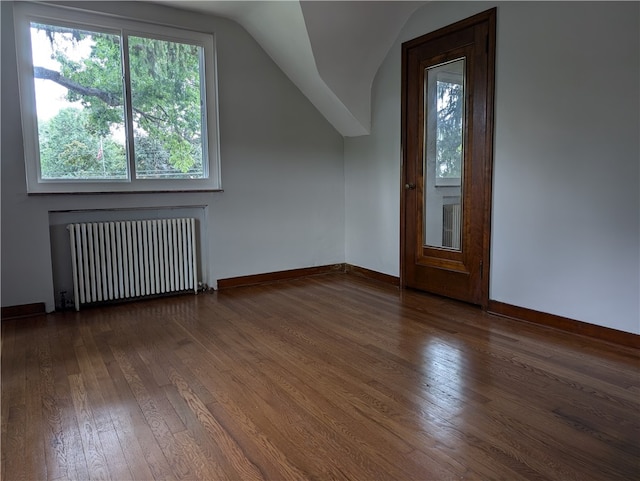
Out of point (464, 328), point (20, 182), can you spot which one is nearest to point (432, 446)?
point (464, 328)

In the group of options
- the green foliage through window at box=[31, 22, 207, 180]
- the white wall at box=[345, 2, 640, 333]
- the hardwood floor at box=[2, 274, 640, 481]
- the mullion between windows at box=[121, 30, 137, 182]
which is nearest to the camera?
the hardwood floor at box=[2, 274, 640, 481]

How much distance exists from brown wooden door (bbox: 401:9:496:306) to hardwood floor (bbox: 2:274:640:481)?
1.85 feet

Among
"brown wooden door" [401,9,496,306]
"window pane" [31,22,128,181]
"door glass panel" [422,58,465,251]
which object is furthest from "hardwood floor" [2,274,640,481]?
"window pane" [31,22,128,181]

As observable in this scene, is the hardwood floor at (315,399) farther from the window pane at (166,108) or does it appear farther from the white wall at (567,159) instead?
the window pane at (166,108)

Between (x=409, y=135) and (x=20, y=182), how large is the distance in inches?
130

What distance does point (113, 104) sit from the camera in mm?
3883

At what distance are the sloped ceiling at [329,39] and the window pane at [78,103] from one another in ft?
2.66

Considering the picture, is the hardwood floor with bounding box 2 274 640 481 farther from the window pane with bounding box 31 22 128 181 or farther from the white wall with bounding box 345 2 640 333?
the window pane with bounding box 31 22 128 181

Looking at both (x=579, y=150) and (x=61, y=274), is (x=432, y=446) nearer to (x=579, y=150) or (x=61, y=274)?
(x=579, y=150)

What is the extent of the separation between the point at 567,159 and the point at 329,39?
7.28 feet

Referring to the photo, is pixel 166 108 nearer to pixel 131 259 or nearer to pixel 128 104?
pixel 128 104

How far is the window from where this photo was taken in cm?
356

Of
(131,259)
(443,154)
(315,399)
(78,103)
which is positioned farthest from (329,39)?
(315,399)

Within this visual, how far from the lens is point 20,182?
3.49m
